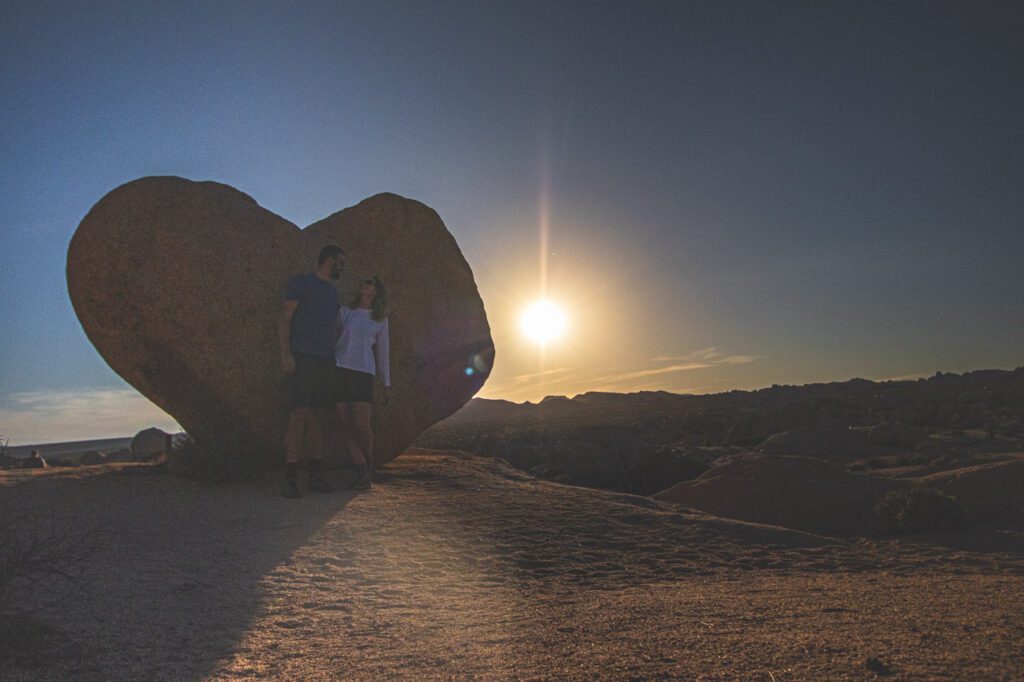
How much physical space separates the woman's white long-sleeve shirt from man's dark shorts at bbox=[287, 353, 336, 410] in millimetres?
189

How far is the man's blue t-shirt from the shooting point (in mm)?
7785

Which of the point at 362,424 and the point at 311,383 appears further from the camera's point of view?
the point at 362,424

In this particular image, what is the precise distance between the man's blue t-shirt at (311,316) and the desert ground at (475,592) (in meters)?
1.65

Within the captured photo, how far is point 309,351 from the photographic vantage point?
778cm

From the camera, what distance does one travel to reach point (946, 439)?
64.2ft

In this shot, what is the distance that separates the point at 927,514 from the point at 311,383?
7104mm

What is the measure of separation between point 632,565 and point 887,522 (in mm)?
4516

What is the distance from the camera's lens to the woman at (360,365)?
804 cm

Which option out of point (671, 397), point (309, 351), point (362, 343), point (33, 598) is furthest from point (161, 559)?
point (671, 397)

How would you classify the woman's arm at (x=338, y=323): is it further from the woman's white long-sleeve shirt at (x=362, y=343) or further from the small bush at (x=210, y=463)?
the small bush at (x=210, y=463)

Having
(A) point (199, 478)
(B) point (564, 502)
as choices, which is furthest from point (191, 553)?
(B) point (564, 502)

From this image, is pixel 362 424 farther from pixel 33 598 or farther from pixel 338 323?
pixel 33 598

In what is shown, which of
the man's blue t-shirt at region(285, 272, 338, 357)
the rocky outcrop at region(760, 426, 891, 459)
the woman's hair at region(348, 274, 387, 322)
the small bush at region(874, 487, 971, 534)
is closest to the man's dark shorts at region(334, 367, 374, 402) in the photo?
the man's blue t-shirt at region(285, 272, 338, 357)

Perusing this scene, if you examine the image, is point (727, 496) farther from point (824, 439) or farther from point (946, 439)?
point (946, 439)
